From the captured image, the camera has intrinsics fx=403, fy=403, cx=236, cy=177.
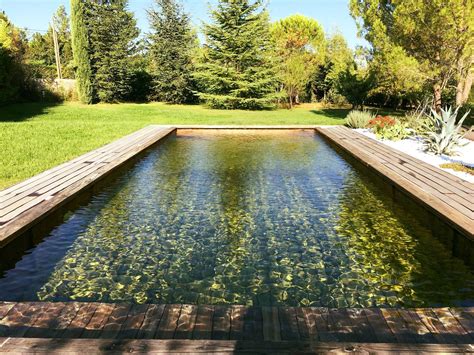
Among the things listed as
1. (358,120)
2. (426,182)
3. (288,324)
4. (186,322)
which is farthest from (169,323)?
(358,120)

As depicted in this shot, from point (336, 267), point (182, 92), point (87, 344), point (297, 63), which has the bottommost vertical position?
point (336, 267)

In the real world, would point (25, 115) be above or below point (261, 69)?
below

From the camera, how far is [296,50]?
34.1 metres

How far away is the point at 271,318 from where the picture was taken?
9.12ft

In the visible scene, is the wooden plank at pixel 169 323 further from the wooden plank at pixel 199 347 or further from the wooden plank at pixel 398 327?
the wooden plank at pixel 398 327

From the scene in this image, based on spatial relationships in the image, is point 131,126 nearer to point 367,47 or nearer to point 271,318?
point 367,47

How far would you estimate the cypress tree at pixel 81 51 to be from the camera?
80.8 feet

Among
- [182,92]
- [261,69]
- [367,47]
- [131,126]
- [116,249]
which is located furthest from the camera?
[182,92]

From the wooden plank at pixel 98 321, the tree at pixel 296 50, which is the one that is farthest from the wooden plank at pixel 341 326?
the tree at pixel 296 50

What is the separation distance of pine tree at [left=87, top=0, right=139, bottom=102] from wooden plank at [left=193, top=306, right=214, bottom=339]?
25.6 m

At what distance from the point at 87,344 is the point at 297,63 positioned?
26.5 m

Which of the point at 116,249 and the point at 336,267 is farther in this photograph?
the point at 116,249

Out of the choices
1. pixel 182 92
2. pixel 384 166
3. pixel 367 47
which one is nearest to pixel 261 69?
pixel 182 92

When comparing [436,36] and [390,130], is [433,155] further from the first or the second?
[436,36]
